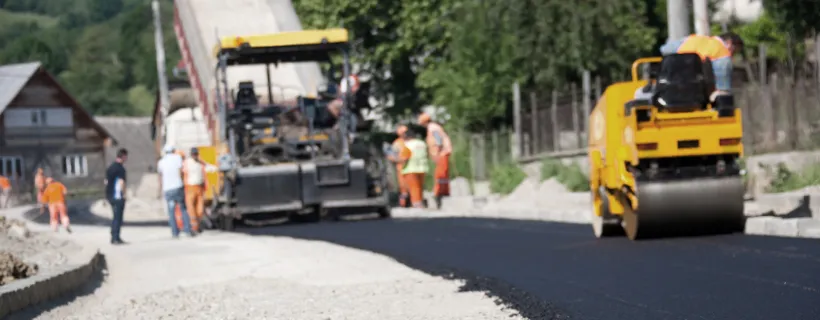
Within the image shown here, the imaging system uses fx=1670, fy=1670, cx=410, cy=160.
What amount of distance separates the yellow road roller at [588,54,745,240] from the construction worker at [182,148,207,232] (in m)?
11.9

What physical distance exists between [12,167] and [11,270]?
71130mm

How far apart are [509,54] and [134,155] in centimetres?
7771

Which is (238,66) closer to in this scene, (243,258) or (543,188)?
(543,188)

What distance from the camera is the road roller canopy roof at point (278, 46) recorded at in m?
26.2

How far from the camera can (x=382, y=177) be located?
26.2 metres

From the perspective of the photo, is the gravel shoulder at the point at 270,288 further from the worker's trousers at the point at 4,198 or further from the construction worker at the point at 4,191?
the worker's trousers at the point at 4,198

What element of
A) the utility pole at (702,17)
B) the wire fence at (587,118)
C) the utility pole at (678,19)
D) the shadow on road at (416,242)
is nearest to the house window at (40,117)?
the wire fence at (587,118)

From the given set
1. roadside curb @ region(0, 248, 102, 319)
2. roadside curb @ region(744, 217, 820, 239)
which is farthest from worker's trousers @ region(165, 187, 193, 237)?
roadside curb @ region(744, 217, 820, 239)

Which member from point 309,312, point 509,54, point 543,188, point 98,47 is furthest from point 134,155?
point 309,312

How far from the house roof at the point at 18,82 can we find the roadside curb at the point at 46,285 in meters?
68.6

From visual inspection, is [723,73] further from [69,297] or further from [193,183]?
[193,183]

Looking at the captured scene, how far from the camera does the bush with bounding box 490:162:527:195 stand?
33.2 m

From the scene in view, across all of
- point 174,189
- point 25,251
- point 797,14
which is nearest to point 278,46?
point 174,189

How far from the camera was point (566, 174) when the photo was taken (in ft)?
96.0
